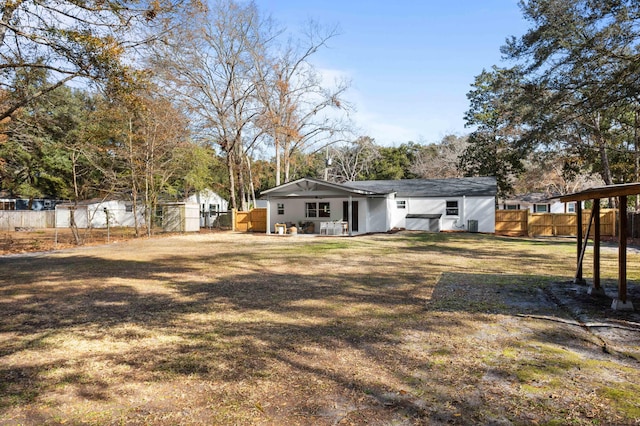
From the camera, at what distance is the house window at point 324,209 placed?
79.5 ft

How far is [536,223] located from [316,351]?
22.2m

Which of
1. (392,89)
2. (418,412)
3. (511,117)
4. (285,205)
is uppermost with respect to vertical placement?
Answer: (392,89)

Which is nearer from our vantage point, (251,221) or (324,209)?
(324,209)

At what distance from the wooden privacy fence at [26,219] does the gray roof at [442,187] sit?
85.0 feet

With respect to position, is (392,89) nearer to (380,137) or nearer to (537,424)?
(380,137)

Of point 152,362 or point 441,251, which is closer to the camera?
point 152,362

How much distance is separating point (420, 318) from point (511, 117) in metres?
15.7

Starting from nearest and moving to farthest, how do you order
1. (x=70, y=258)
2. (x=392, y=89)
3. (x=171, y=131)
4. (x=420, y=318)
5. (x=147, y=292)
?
(x=420, y=318)
(x=147, y=292)
(x=70, y=258)
(x=171, y=131)
(x=392, y=89)

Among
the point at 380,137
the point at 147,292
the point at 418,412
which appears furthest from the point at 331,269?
the point at 380,137

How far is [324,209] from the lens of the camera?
79.9 ft

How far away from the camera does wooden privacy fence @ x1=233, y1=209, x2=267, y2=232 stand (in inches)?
1018

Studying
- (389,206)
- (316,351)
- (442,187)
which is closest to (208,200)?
(389,206)

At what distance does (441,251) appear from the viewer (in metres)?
13.9

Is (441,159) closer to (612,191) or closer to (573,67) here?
(573,67)
